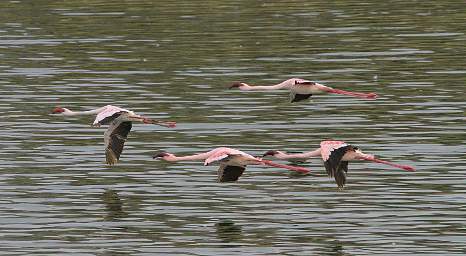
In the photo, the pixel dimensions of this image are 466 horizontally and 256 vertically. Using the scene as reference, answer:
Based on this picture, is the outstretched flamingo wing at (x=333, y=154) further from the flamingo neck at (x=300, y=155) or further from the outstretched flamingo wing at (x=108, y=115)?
the outstretched flamingo wing at (x=108, y=115)

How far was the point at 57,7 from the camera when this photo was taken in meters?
54.5

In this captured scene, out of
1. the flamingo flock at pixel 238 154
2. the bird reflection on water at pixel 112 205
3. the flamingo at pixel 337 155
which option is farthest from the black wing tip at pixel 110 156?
the flamingo at pixel 337 155

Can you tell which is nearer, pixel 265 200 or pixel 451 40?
pixel 265 200

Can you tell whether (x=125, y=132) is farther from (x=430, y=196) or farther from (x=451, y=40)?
(x=451, y=40)

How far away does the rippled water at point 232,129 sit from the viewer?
2086 centimetres

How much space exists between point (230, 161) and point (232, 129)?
5.72m

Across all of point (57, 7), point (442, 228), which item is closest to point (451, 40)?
point (57, 7)

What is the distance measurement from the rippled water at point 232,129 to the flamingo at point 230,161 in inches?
9.5

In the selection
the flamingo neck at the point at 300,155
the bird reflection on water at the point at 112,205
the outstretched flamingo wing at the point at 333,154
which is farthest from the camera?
the flamingo neck at the point at 300,155

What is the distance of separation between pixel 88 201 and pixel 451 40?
19.7m

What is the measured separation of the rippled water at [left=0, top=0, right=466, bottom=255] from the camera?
821 inches

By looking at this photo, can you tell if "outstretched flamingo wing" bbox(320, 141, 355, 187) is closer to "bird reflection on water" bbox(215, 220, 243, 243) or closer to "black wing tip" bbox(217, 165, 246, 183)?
"black wing tip" bbox(217, 165, 246, 183)

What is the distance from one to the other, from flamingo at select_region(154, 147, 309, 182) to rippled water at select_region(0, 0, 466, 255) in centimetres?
24

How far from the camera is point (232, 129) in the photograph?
2877 cm
